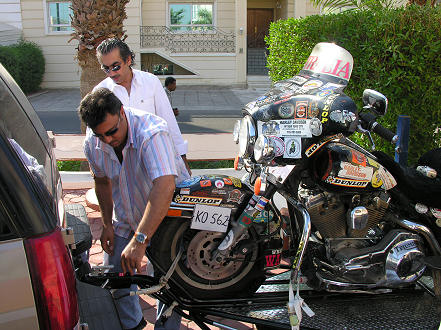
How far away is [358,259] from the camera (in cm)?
294

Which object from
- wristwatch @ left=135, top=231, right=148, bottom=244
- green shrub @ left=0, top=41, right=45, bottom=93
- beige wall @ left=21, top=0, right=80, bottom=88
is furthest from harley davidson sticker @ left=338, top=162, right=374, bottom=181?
beige wall @ left=21, top=0, right=80, bottom=88

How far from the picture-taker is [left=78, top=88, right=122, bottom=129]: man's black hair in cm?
239

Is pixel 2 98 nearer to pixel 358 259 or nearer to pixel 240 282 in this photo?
pixel 240 282

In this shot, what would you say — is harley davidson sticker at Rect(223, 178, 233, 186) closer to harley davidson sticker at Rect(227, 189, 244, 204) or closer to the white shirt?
harley davidson sticker at Rect(227, 189, 244, 204)

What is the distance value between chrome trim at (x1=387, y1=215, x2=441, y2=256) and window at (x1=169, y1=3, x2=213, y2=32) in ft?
64.2

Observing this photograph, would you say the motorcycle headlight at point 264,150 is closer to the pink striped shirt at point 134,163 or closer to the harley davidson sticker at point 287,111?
the harley davidson sticker at point 287,111

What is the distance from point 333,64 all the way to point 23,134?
79.8 inches

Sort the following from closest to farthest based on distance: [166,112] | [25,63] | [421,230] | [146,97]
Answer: [421,230] < [146,97] < [166,112] < [25,63]

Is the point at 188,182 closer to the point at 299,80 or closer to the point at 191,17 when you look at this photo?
the point at 299,80

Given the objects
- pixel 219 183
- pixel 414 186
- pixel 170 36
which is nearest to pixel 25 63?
pixel 170 36

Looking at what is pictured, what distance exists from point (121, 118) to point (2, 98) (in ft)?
2.00

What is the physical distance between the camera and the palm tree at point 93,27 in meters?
6.21

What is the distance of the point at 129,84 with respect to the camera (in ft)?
12.2

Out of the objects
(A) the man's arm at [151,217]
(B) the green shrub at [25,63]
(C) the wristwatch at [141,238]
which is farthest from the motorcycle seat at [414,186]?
(B) the green shrub at [25,63]
